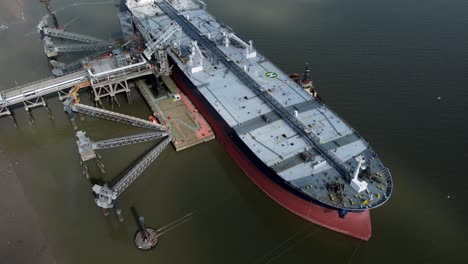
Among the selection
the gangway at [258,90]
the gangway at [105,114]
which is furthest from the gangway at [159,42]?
the gangway at [105,114]

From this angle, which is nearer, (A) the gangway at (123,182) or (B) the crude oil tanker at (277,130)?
(B) the crude oil tanker at (277,130)

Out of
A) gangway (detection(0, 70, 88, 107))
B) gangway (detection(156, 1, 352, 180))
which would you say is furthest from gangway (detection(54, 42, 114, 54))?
gangway (detection(0, 70, 88, 107))

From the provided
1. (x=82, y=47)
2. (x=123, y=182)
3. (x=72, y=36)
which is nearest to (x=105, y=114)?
(x=123, y=182)

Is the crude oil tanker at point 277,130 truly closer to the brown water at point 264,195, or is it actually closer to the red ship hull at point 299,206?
the red ship hull at point 299,206

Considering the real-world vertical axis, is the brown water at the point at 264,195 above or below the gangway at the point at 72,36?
below

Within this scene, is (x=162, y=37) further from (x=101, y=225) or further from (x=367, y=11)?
(x=367, y=11)

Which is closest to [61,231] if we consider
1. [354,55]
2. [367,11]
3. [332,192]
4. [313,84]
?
[332,192]

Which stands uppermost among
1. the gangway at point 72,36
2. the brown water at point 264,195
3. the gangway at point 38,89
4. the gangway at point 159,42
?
the gangway at point 159,42
